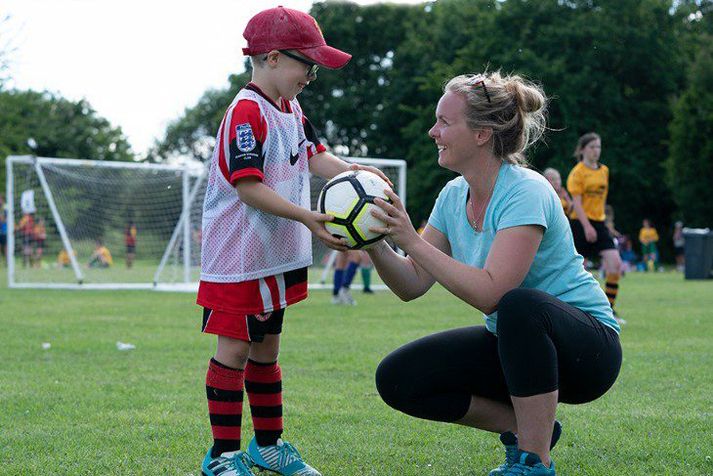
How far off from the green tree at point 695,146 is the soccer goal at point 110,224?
62.3 feet

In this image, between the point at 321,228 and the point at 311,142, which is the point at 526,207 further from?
the point at 311,142

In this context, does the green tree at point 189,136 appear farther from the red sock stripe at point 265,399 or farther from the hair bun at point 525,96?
the hair bun at point 525,96

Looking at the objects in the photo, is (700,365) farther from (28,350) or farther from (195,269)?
(195,269)

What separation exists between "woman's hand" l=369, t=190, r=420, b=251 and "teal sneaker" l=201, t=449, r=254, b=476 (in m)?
1.09

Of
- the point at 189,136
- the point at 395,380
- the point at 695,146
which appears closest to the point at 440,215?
the point at 395,380

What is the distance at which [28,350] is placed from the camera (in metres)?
7.73

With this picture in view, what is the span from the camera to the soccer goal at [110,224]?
64.3 feet

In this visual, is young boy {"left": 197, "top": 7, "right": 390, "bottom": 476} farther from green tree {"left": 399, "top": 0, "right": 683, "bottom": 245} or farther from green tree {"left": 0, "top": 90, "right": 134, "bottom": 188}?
green tree {"left": 0, "top": 90, "right": 134, "bottom": 188}

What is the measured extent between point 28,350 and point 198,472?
4526 millimetres

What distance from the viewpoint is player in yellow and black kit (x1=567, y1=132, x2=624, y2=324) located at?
1020 centimetres

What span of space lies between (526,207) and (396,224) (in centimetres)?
49

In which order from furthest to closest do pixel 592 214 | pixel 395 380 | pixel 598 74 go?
pixel 598 74 < pixel 592 214 < pixel 395 380

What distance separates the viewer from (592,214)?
10.6 m

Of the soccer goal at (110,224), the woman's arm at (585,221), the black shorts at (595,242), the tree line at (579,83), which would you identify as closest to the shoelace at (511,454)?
the woman's arm at (585,221)
